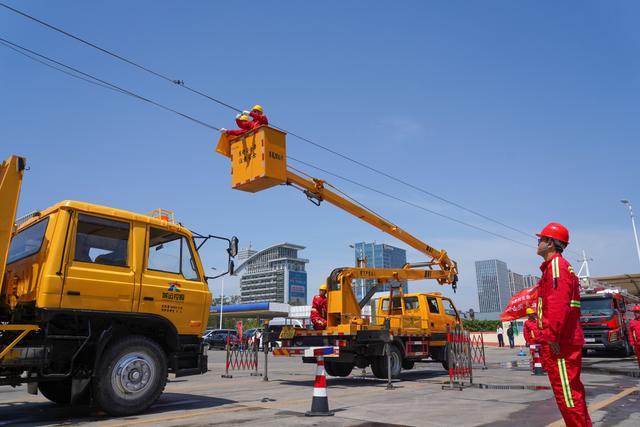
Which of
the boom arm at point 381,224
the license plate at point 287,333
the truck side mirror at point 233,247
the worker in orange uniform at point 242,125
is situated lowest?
the license plate at point 287,333

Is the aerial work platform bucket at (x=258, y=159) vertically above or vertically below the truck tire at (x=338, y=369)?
above

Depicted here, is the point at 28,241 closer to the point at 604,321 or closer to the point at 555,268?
the point at 555,268

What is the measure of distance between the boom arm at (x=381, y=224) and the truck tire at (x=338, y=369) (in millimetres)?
3902

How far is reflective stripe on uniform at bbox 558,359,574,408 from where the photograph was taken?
13.3 feet

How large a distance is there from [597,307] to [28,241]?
19.1 metres

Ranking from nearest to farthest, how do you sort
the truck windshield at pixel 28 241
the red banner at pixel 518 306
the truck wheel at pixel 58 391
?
the truck windshield at pixel 28 241, the truck wheel at pixel 58 391, the red banner at pixel 518 306

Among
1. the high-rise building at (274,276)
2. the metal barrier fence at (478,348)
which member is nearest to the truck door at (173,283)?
the metal barrier fence at (478,348)

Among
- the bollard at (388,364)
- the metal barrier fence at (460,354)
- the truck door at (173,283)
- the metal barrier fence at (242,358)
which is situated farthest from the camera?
the metal barrier fence at (242,358)

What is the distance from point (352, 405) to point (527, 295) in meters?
12.0

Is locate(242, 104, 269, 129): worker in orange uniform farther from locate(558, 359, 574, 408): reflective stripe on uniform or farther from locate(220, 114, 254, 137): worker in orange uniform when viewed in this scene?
locate(558, 359, 574, 408): reflective stripe on uniform

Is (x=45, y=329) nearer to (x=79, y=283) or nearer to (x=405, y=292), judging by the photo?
(x=79, y=283)

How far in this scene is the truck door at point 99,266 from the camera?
6191 mm

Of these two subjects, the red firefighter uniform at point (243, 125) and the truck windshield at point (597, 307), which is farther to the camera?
the truck windshield at point (597, 307)

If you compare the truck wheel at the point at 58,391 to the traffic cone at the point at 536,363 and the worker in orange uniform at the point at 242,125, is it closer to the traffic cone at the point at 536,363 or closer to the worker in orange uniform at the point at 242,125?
the worker in orange uniform at the point at 242,125
